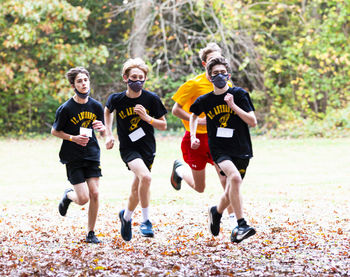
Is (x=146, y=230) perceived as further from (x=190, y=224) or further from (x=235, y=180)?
(x=190, y=224)

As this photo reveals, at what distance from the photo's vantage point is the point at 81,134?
696 cm

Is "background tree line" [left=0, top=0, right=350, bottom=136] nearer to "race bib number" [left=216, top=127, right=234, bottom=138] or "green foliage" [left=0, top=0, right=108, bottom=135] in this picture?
"green foliage" [left=0, top=0, right=108, bottom=135]

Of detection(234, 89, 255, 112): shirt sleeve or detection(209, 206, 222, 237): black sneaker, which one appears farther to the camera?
detection(209, 206, 222, 237): black sneaker

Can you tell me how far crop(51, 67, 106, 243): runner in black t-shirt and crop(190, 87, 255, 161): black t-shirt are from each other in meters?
1.25

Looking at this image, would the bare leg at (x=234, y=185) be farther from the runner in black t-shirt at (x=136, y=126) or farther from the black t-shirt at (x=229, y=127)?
the runner in black t-shirt at (x=136, y=126)

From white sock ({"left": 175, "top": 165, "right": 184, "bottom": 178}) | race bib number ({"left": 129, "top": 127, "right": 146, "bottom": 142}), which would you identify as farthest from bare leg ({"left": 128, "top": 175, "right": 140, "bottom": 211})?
white sock ({"left": 175, "top": 165, "right": 184, "bottom": 178})

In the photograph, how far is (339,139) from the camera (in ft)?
73.2

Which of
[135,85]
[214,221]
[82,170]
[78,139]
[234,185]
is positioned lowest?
[214,221]

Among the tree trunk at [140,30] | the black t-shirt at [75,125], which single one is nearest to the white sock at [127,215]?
the black t-shirt at [75,125]

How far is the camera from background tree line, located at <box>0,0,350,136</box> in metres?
23.9

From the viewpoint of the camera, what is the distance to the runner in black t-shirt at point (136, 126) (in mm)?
6953

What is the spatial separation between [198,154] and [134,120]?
1.43 meters

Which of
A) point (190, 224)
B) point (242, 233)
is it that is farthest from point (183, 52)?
point (242, 233)

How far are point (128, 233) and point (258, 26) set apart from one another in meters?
20.2
